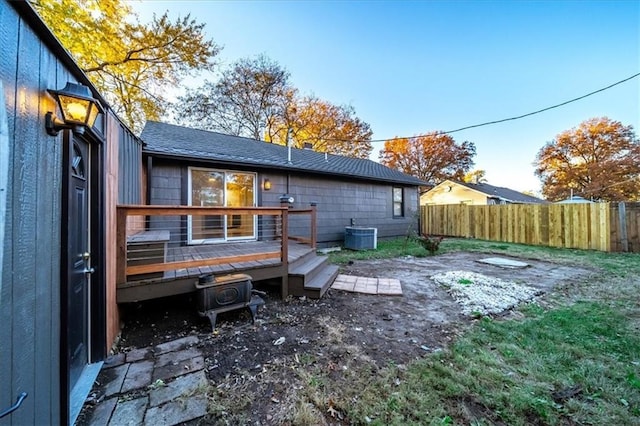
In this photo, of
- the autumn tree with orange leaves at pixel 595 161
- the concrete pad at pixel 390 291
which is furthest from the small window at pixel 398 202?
the autumn tree with orange leaves at pixel 595 161

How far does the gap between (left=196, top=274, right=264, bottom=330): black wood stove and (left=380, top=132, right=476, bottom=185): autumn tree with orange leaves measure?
2501 centimetres

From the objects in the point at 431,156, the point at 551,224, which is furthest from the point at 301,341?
the point at 431,156

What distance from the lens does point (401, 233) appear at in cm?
1095

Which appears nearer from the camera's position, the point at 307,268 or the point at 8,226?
the point at 8,226

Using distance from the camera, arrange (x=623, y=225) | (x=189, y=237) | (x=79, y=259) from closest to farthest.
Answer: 1. (x=79, y=259)
2. (x=189, y=237)
3. (x=623, y=225)

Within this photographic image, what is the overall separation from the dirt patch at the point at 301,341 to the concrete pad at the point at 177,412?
9 cm

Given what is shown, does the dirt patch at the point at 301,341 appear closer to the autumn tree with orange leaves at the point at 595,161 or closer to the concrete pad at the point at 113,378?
the concrete pad at the point at 113,378

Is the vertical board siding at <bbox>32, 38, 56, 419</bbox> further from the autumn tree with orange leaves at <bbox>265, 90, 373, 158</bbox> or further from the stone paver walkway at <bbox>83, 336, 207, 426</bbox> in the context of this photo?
the autumn tree with orange leaves at <bbox>265, 90, 373, 158</bbox>

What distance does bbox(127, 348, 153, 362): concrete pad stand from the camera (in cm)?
246

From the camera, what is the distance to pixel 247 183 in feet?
21.7

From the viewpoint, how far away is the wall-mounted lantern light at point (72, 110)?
4.55 feet

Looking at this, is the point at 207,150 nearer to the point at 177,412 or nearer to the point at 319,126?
the point at 177,412

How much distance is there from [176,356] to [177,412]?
80cm

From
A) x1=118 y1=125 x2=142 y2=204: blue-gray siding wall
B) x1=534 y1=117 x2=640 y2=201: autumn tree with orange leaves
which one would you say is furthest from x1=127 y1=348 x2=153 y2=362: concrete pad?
x1=534 y1=117 x2=640 y2=201: autumn tree with orange leaves
